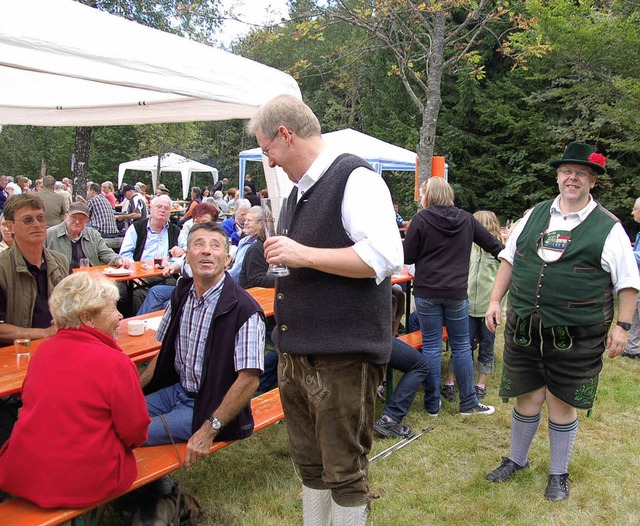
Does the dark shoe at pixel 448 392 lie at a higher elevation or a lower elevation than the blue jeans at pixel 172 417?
lower

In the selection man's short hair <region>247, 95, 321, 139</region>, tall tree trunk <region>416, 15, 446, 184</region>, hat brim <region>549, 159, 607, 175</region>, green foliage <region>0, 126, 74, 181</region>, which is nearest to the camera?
man's short hair <region>247, 95, 321, 139</region>

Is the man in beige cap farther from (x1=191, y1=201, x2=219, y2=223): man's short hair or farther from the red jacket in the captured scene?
the red jacket

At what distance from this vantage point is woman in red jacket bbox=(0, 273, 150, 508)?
199 cm

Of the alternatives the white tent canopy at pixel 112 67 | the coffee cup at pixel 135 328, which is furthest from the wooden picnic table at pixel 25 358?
the white tent canopy at pixel 112 67

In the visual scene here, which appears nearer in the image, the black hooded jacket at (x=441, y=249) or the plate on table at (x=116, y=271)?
the black hooded jacket at (x=441, y=249)

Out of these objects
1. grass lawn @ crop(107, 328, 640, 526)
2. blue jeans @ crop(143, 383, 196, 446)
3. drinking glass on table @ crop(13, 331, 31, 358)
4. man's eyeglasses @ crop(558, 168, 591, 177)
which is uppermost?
man's eyeglasses @ crop(558, 168, 591, 177)

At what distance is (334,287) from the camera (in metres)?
1.80

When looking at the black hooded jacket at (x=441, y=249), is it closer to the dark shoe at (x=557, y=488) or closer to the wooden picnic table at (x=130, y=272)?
the dark shoe at (x=557, y=488)

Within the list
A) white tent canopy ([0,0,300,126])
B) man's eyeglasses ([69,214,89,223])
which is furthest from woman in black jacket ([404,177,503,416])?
man's eyeglasses ([69,214,89,223])

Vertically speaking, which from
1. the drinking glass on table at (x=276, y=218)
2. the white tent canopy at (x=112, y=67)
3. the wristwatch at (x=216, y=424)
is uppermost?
the white tent canopy at (x=112, y=67)

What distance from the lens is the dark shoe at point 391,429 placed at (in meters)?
3.73

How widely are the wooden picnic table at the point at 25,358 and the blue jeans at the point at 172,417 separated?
0.31 m

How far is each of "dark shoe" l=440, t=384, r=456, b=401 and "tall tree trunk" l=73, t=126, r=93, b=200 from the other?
993cm

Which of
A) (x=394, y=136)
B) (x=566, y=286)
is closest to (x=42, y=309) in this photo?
(x=566, y=286)
